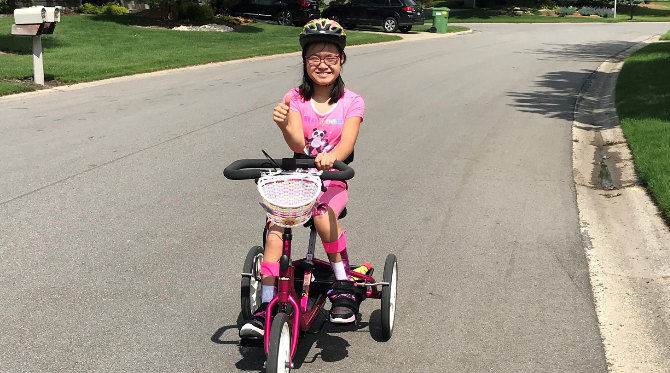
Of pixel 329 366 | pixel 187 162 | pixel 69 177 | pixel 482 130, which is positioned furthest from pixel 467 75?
pixel 329 366

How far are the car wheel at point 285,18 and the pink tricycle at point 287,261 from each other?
32.2 metres

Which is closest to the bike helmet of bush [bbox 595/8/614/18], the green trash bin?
the green trash bin

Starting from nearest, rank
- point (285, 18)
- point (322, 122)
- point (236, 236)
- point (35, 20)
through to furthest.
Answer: point (322, 122) → point (236, 236) → point (35, 20) → point (285, 18)

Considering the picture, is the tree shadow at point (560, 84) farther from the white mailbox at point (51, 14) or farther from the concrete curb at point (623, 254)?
the white mailbox at point (51, 14)

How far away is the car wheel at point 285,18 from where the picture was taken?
35.6m

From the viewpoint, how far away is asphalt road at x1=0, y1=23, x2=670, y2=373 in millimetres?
4422

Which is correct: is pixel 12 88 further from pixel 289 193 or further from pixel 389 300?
pixel 289 193

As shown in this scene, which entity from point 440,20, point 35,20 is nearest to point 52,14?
point 35,20

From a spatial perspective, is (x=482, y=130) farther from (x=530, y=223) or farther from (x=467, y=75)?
(x=467, y=75)

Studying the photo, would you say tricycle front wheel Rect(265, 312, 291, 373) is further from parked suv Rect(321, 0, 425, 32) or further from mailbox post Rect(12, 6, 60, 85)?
parked suv Rect(321, 0, 425, 32)

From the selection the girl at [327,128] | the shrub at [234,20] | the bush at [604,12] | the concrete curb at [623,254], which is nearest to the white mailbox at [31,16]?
the concrete curb at [623,254]

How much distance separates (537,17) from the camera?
5119 centimetres

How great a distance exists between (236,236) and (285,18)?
99.6 ft

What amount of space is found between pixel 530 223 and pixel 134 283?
140 inches
